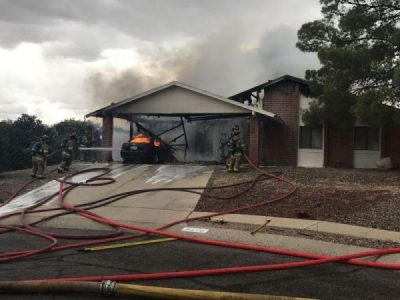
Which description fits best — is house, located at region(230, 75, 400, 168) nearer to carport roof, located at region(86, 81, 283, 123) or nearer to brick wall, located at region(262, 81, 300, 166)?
brick wall, located at region(262, 81, 300, 166)

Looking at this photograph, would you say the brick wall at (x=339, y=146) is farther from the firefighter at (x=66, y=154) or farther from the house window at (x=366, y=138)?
the firefighter at (x=66, y=154)

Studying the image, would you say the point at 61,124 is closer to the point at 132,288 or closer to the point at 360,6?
the point at 360,6

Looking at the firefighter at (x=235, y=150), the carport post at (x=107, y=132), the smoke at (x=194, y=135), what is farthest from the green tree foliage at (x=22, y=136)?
the firefighter at (x=235, y=150)

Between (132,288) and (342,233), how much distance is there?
5.36 meters

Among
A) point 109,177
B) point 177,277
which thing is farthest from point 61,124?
point 177,277

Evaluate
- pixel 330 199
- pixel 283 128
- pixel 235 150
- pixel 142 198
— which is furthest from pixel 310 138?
pixel 142 198

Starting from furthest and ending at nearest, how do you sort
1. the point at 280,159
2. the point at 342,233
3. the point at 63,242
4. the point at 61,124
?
the point at 61,124 → the point at 280,159 → the point at 342,233 → the point at 63,242

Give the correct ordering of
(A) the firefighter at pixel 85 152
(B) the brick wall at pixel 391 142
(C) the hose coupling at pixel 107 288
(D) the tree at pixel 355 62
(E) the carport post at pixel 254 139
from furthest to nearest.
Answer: (A) the firefighter at pixel 85 152 → (B) the brick wall at pixel 391 142 → (E) the carport post at pixel 254 139 → (D) the tree at pixel 355 62 → (C) the hose coupling at pixel 107 288

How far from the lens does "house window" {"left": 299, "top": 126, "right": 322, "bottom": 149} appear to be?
2352 centimetres

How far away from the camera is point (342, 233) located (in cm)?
915

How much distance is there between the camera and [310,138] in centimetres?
2361

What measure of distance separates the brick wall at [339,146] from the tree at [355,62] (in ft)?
8.75

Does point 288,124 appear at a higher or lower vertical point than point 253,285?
higher

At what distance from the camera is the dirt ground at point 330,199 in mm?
10492
